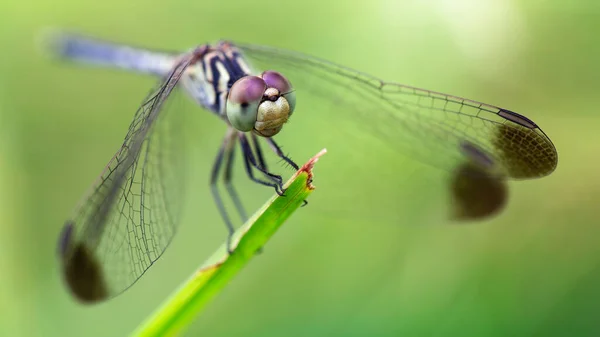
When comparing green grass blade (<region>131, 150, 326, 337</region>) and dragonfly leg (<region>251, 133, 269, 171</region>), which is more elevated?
dragonfly leg (<region>251, 133, 269, 171</region>)

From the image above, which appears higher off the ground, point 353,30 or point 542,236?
point 353,30

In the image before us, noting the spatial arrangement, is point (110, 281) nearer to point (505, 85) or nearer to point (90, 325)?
point (90, 325)

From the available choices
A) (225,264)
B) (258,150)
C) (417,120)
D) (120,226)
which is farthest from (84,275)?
(417,120)

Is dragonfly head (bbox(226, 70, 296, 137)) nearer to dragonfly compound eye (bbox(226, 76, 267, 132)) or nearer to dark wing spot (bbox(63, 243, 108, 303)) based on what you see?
dragonfly compound eye (bbox(226, 76, 267, 132))

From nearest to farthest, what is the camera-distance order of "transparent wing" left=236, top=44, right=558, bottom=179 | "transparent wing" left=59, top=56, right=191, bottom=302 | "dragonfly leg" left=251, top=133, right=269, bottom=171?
"transparent wing" left=59, top=56, right=191, bottom=302 → "transparent wing" left=236, top=44, right=558, bottom=179 → "dragonfly leg" left=251, top=133, right=269, bottom=171

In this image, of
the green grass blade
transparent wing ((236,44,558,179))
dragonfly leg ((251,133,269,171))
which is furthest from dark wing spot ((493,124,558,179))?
dragonfly leg ((251,133,269,171))

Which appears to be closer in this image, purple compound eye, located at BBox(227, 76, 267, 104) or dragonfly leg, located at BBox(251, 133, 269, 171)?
purple compound eye, located at BBox(227, 76, 267, 104)

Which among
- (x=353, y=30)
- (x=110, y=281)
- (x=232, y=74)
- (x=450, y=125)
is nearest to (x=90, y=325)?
(x=110, y=281)
